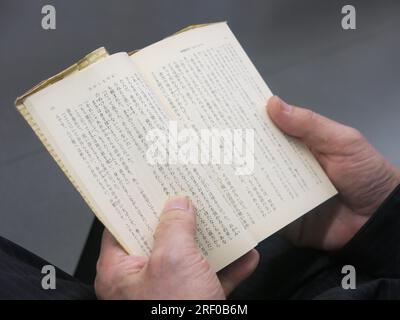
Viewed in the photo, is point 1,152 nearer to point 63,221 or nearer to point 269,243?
point 63,221

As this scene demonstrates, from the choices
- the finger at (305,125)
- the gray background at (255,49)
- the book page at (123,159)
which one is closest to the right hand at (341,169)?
the finger at (305,125)

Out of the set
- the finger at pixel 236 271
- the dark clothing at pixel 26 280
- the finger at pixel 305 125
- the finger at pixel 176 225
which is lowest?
the finger at pixel 236 271

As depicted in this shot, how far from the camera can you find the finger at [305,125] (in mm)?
504

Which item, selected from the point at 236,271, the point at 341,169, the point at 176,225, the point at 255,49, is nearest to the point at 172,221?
the point at 176,225

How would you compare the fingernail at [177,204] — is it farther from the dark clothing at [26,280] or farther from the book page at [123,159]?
the dark clothing at [26,280]

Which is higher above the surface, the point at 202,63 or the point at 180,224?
the point at 202,63

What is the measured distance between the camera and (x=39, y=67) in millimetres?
759

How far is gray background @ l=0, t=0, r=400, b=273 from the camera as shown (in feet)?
2.36

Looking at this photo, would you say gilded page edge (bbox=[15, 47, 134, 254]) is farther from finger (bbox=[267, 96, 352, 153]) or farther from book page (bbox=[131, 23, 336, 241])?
finger (bbox=[267, 96, 352, 153])

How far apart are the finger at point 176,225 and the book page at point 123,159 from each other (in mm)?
13

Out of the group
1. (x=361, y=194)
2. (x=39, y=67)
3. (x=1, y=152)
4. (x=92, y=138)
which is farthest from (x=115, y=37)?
(x=361, y=194)

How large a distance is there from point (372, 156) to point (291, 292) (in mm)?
213

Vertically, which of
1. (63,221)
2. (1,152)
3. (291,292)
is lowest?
(291,292)

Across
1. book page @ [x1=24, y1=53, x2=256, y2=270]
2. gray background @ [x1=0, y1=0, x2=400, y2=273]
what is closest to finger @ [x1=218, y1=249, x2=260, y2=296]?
book page @ [x1=24, y1=53, x2=256, y2=270]
